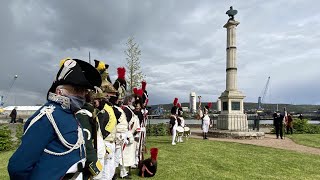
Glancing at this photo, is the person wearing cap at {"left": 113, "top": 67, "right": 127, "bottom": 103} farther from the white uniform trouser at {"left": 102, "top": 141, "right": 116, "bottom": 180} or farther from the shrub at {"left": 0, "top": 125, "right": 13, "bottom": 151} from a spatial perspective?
the shrub at {"left": 0, "top": 125, "right": 13, "bottom": 151}

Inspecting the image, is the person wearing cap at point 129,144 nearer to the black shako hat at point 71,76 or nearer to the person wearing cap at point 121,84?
the person wearing cap at point 121,84

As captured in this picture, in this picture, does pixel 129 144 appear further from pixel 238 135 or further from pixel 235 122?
pixel 235 122

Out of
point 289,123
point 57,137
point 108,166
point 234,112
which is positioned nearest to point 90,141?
point 57,137

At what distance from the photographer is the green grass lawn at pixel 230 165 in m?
9.01

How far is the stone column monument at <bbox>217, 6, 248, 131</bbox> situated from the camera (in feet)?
72.6

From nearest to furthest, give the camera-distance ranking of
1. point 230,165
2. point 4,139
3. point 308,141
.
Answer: point 230,165
point 4,139
point 308,141

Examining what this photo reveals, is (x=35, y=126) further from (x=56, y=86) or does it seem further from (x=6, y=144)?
(x=6, y=144)

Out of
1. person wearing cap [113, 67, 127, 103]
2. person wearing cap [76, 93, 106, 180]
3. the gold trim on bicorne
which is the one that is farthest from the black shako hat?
person wearing cap [113, 67, 127, 103]

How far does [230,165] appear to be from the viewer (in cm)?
1054

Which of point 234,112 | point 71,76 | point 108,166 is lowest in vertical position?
point 108,166

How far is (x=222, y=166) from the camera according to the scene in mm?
10336

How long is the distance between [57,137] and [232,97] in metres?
20.5

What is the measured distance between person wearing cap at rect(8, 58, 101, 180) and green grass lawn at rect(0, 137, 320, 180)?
19.9 ft

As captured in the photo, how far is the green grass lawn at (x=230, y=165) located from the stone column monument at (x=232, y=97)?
7.97 metres
